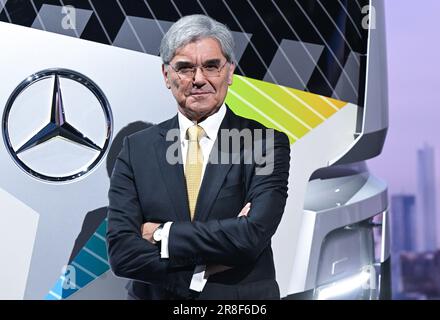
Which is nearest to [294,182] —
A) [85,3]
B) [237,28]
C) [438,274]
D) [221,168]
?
[221,168]

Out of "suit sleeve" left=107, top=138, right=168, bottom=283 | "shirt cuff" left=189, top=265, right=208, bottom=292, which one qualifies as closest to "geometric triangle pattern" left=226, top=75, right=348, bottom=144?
"suit sleeve" left=107, top=138, right=168, bottom=283

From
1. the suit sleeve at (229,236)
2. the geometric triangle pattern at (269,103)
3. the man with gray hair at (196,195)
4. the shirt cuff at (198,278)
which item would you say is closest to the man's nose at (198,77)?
the man with gray hair at (196,195)

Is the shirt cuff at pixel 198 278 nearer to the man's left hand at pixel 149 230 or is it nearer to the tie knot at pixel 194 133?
the man's left hand at pixel 149 230

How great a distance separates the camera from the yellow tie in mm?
2211

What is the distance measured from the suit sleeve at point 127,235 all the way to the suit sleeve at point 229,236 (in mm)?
75

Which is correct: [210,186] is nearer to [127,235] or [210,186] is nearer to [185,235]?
[185,235]

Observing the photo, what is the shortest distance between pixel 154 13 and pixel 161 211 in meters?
0.69

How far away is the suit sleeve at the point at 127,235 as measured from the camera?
7.02 feet

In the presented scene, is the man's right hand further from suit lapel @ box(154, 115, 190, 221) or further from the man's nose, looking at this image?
the man's nose

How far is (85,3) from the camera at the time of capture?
7.29 feet

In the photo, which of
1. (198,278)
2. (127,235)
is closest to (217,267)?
(198,278)

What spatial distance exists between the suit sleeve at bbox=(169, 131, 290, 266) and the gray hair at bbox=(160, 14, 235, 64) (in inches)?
19.4

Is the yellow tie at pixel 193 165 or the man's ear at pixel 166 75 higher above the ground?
the man's ear at pixel 166 75

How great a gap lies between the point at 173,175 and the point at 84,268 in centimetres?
44
